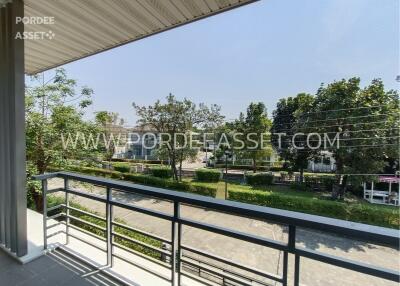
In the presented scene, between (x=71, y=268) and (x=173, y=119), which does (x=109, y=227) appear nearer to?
(x=71, y=268)

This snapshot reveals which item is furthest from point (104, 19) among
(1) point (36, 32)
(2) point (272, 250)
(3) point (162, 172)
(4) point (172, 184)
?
(3) point (162, 172)

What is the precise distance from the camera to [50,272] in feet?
5.01

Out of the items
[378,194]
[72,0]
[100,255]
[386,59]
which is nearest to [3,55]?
[72,0]

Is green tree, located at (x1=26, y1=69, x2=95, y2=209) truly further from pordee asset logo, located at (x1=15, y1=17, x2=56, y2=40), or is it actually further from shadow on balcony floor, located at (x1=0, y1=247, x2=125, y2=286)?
shadow on balcony floor, located at (x1=0, y1=247, x2=125, y2=286)

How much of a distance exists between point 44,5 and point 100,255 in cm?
196

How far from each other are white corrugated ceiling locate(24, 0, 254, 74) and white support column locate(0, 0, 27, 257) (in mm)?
273

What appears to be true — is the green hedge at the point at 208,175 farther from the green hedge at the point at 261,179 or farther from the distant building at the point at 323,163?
the distant building at the point at 323,163

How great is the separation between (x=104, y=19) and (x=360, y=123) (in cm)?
1056

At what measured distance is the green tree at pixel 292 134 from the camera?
11.7m

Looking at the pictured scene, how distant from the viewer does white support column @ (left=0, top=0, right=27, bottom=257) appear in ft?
5.16

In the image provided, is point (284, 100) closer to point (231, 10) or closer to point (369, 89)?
point (369, 89)

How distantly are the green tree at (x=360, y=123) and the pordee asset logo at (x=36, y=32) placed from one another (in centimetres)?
1067

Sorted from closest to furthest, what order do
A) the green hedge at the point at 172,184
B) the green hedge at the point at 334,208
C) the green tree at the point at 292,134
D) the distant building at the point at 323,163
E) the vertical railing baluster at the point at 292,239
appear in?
1. the vertical railing baluster at the point at 292,239
2. the green hedge at the point at 334,208
3. the green hedge at the point at 172,184
4. the distant building at the point at 323,163
5. the green tree at the point at 292,134

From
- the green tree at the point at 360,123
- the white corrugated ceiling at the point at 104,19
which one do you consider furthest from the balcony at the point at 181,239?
the green tree at the point at 360,123
